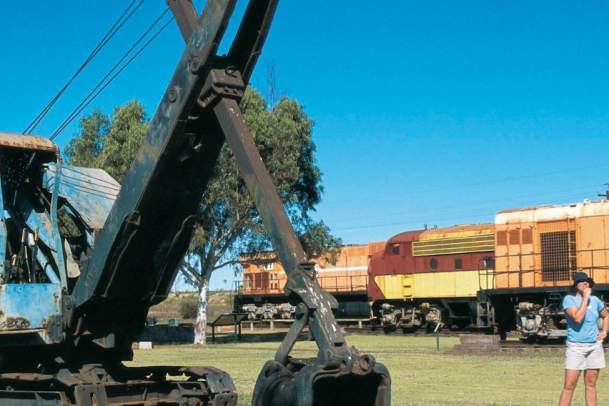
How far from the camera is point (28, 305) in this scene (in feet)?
26.1

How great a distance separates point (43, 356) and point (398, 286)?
98.7 feet

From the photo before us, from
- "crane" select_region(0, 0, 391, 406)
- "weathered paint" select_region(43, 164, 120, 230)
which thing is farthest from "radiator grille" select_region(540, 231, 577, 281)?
"weathered paint" select_region(43, 164, 120, 230)


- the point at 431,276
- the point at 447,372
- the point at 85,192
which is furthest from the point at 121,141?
the point at 85,192

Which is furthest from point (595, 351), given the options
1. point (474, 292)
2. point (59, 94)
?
point (474, 292)

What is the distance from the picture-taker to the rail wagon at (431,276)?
115 feet

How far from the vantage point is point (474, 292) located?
34906mm

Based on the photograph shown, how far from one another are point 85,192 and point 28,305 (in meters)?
1.38

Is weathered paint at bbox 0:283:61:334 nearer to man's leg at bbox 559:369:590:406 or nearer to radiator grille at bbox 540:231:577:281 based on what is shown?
man's leg at bbox 559:369:590:406

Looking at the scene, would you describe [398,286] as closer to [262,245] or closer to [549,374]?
[262,245]

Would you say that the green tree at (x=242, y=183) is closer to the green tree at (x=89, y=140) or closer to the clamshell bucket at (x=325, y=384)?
the green tree at (x=89, y=140)

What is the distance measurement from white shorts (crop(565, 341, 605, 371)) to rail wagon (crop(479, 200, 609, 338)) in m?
16.0

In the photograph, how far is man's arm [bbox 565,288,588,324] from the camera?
10.3m

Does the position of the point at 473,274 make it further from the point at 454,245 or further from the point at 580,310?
the point at 580,310

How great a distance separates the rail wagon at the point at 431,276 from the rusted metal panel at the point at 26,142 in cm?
2584
